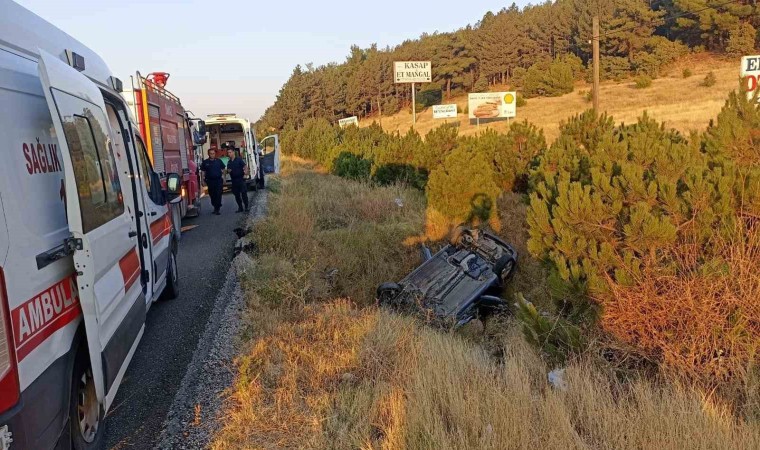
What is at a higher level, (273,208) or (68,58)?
(68,58)

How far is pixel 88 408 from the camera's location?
320 centimetres

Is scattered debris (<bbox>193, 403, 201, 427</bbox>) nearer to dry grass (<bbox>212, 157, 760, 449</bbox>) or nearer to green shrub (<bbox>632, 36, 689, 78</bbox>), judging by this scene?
dry grass (<bbox>212, 157, 760, 449</bbox>)

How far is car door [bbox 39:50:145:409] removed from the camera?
2852 millimetres

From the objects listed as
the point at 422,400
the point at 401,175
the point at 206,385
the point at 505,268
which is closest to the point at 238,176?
the point at 401,175

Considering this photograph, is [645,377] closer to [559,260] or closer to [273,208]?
[559,260]

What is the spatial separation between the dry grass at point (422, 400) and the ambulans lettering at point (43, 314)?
3.63ft

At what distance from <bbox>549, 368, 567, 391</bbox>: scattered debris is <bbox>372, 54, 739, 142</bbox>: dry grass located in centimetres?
2857

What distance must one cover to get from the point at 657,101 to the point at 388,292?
1762 inches

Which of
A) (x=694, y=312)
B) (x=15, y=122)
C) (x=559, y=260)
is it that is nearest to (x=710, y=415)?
(x=694, y=312)

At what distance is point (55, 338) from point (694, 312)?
415 cm

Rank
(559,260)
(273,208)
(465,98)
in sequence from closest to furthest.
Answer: (559,260) → (273,208) → (465,98)

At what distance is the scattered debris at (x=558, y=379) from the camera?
3.64 meters

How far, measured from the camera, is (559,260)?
5.57m

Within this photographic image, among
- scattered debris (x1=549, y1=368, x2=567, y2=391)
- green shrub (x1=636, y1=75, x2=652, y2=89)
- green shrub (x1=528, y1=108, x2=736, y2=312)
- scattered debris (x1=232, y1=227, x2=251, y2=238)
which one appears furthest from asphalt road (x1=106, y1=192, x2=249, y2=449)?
green shrub (x1=636, y1=75, x2=652, y2=89)
